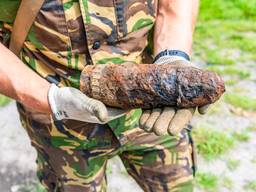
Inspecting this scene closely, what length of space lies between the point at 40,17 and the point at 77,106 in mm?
351

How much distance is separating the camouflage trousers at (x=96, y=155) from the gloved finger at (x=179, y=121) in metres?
0.38

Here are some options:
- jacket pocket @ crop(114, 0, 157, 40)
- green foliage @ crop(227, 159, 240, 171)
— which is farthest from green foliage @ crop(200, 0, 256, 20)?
jacket pocket @ crop(114, 0, 157, 40)

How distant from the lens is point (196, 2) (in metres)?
2.09

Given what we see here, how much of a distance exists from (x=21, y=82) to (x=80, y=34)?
0.25m

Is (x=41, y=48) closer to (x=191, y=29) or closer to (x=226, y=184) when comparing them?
(x=191, y=29)

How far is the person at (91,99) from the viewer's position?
1719mm

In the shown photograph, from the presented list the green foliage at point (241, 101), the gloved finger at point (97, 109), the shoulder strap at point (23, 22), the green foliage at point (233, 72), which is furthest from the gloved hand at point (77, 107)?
the green foliage at point (233, 72)

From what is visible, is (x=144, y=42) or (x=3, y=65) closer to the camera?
(x=3, y=65)

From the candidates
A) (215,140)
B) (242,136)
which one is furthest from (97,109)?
(242,136)

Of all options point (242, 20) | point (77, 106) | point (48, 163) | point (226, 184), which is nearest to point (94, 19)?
point (77, 106)

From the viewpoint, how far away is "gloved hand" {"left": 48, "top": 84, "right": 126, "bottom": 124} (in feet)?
5.26

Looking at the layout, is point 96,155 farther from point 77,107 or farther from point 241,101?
point 241,101

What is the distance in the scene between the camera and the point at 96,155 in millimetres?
2027

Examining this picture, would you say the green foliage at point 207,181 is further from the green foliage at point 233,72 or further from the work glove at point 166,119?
the work glove at point 166,119
